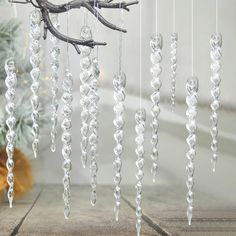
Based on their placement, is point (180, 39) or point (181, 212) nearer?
point (181, 212)

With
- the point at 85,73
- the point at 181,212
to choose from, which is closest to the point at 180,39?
the point at 181,212

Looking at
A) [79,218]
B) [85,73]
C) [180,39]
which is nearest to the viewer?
[85,73]

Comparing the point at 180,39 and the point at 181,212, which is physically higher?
the point at 180,39

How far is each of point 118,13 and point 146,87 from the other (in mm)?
183

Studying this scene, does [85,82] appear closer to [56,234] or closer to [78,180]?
[56,234]

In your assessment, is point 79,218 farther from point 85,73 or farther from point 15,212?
point 85,73

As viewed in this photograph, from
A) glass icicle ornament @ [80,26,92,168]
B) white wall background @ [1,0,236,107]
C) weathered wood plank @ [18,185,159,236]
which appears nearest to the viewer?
glass icicle ornament @ [80,26,92,168]

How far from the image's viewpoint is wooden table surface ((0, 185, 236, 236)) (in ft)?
2.85

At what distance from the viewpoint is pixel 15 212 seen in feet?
3.35

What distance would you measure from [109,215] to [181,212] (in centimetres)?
14

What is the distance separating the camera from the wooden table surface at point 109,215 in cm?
87

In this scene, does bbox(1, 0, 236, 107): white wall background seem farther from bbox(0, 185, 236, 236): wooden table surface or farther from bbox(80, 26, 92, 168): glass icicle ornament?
bbox(80, 26, 92, 168): glass icicle ornament

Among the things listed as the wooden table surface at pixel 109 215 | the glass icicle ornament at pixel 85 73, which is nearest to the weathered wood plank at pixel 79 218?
the wooden table surface at pixel 109 215

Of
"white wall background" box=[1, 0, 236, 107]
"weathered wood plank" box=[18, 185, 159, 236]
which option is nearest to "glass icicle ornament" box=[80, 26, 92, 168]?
"weathered wood plank" box=[18, 185, 159, 236]
